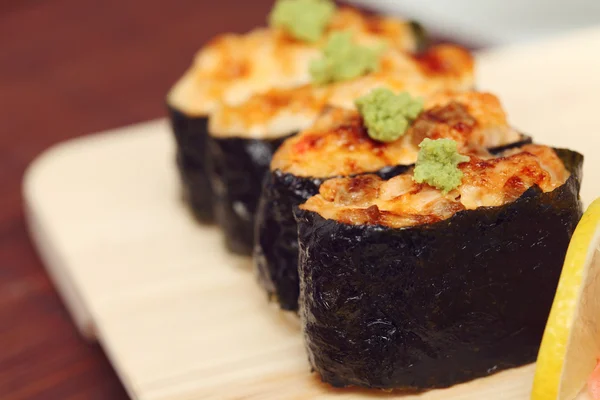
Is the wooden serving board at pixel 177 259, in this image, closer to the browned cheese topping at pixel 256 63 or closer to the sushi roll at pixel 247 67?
the sushi roll at pixel 247 67

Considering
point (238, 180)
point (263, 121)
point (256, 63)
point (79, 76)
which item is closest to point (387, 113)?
point (263, 121)

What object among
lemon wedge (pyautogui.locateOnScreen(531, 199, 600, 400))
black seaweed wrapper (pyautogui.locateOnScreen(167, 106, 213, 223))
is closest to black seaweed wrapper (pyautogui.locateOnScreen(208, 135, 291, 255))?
black seaweed wrapper (pyautogui.locateOnScreen(167, 106, 213, 223))

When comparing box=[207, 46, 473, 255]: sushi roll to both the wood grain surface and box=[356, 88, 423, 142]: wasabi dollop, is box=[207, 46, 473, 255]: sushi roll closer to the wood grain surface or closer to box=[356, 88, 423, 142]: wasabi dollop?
box=[356, 88, 423, 142]: wasabi dollop

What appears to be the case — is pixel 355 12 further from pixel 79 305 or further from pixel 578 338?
pixel 578 338

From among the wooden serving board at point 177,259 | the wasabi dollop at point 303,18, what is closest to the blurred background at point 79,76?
the wooden serving board at point 177,259

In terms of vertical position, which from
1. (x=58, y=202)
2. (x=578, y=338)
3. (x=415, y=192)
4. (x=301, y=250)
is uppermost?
(x=415, y=192)

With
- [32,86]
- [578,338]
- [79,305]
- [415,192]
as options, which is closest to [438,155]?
[415,192]
